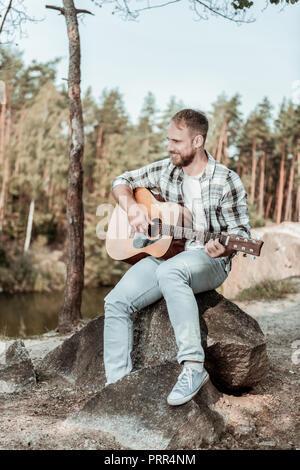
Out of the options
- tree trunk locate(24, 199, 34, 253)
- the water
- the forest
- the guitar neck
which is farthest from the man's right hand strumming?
tree trunk locate(24, 199, 34, 253)

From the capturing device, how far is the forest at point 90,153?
92.5 ft

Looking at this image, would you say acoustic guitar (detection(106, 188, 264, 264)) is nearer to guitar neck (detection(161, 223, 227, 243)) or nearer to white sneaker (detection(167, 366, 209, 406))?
guitar neck (detection(161, 223, 227, 243))

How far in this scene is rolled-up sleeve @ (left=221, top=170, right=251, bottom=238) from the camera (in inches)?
138

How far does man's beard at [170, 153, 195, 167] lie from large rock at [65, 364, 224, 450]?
147 cm

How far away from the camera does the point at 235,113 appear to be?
33.8 m

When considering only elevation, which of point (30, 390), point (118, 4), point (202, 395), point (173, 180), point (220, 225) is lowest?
point (30, 390)

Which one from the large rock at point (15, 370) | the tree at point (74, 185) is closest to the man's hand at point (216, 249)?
the large rock at point (15, 370)

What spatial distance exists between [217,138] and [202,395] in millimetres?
32046

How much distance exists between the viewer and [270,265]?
11.2 meters

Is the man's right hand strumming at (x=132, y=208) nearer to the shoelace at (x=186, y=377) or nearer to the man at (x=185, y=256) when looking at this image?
the man at (x=185, y=256)

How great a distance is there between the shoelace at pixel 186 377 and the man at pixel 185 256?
5 cm
